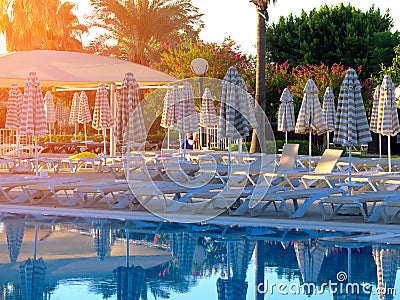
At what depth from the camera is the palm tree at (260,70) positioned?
21344 mm

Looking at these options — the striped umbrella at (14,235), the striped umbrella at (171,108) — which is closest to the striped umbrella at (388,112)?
the striped umbrella at (171,108)

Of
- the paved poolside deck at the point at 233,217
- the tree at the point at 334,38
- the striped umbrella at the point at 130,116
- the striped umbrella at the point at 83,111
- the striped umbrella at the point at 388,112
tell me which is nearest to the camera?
the paved poolside deck at the point at 233,217

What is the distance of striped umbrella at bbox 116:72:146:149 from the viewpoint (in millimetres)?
14883

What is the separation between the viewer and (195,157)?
19.4 metres

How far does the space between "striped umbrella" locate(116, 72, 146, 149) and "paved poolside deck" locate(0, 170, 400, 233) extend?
1.79 metres

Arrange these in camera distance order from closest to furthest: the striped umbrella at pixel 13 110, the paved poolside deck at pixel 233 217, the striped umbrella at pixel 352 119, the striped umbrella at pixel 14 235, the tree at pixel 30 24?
the striped umbrella at pixel 14 235 < the paved poolside deck at pixel 233 217 < the striped umbrella at pixel 352 119 < the striped umbrella at pixel 13 110 < the tree at pixel 30 24

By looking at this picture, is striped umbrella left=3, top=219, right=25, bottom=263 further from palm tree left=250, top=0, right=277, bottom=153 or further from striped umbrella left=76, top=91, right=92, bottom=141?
striped umbrella left=76, top=91, right=92, bottom=141

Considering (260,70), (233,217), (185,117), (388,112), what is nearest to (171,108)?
(185,117)

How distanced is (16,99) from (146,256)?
1117 centimetres

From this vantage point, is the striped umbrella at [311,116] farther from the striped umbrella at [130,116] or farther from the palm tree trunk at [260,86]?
the striped umbrella at [130,116]

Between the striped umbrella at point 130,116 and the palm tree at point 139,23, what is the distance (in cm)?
2483

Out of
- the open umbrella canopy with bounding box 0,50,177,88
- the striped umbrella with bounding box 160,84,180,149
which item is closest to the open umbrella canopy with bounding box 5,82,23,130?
the open umbrella canopy with bounding box 0,50,177,88

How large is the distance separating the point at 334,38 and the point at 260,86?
22.3 meters

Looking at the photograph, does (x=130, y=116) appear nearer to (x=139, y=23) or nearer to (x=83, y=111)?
(x=83, y=111)
